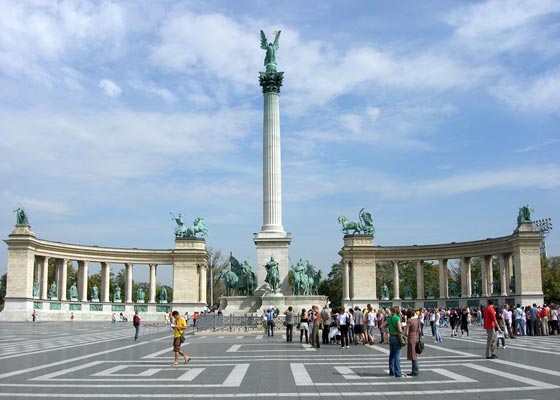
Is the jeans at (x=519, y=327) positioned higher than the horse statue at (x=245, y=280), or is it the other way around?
the horse statue at (x=245, y=280)

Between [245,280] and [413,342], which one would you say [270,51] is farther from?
[413,342]

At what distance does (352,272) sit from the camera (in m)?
90.4

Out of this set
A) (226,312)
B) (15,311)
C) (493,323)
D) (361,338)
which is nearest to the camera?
(493,323)

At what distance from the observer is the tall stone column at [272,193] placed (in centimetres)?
5916

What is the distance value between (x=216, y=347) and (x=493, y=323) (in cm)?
1302

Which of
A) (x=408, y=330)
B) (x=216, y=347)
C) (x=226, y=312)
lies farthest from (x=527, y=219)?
(x=408, y=330)

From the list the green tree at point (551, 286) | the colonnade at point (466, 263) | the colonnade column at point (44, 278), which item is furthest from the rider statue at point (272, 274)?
the green tree at point (551, 286)

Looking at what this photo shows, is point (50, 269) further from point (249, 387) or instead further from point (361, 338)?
point (249, 387)

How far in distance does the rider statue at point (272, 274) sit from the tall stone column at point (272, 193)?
2.18m

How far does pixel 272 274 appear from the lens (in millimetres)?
56188

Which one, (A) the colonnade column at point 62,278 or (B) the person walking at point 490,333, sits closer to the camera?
(B) the person walking at point 490,333

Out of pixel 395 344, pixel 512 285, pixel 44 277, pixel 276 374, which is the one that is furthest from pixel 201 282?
pixel 395 344

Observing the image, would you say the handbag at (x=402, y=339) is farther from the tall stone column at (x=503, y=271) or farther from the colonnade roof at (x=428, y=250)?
the tall stone column at (x=503, y=271)

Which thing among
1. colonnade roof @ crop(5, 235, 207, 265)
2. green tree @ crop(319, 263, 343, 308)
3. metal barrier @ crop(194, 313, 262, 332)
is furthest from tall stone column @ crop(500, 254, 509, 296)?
metal barrier @ crop(194, 313, 262, 332)
